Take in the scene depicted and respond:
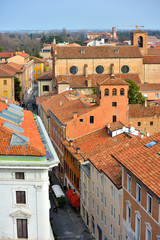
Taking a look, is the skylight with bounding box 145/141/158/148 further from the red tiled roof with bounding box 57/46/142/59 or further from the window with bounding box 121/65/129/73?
the window with bounding box 121/65/129/73

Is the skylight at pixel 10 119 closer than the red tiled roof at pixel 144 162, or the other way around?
the red tiled roof at pixel 144 162

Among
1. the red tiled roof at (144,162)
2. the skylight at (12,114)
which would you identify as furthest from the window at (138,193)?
the skylight at (12,114)

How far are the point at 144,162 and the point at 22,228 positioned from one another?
7.47 meters

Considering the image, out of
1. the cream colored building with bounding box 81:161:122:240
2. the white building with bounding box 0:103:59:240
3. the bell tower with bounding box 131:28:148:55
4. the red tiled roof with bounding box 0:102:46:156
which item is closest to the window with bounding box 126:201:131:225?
the cream colored building with bounding box 81:161:122:240

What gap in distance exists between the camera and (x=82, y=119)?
1876 inches

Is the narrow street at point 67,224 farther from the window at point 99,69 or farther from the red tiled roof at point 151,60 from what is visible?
the red tiled roof at point 151,60

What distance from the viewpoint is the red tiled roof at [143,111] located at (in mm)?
56219

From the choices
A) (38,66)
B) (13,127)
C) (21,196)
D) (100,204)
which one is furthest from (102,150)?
(38,66)

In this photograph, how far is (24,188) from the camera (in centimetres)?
2384

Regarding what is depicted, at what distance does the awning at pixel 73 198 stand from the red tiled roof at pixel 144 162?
1437 cm

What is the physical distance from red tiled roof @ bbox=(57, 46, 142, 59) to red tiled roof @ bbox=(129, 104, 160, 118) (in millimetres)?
27912

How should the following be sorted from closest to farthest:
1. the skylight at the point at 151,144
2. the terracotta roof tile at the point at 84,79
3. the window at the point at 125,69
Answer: the skylight at the point at 151,144 → the terracotta roof tile at the point at 84,79 → the window at the point at 125,69

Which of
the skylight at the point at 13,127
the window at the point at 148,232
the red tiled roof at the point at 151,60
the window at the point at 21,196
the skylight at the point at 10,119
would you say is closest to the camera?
the window at the point at 21,196

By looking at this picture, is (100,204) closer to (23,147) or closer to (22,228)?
(22,228)
